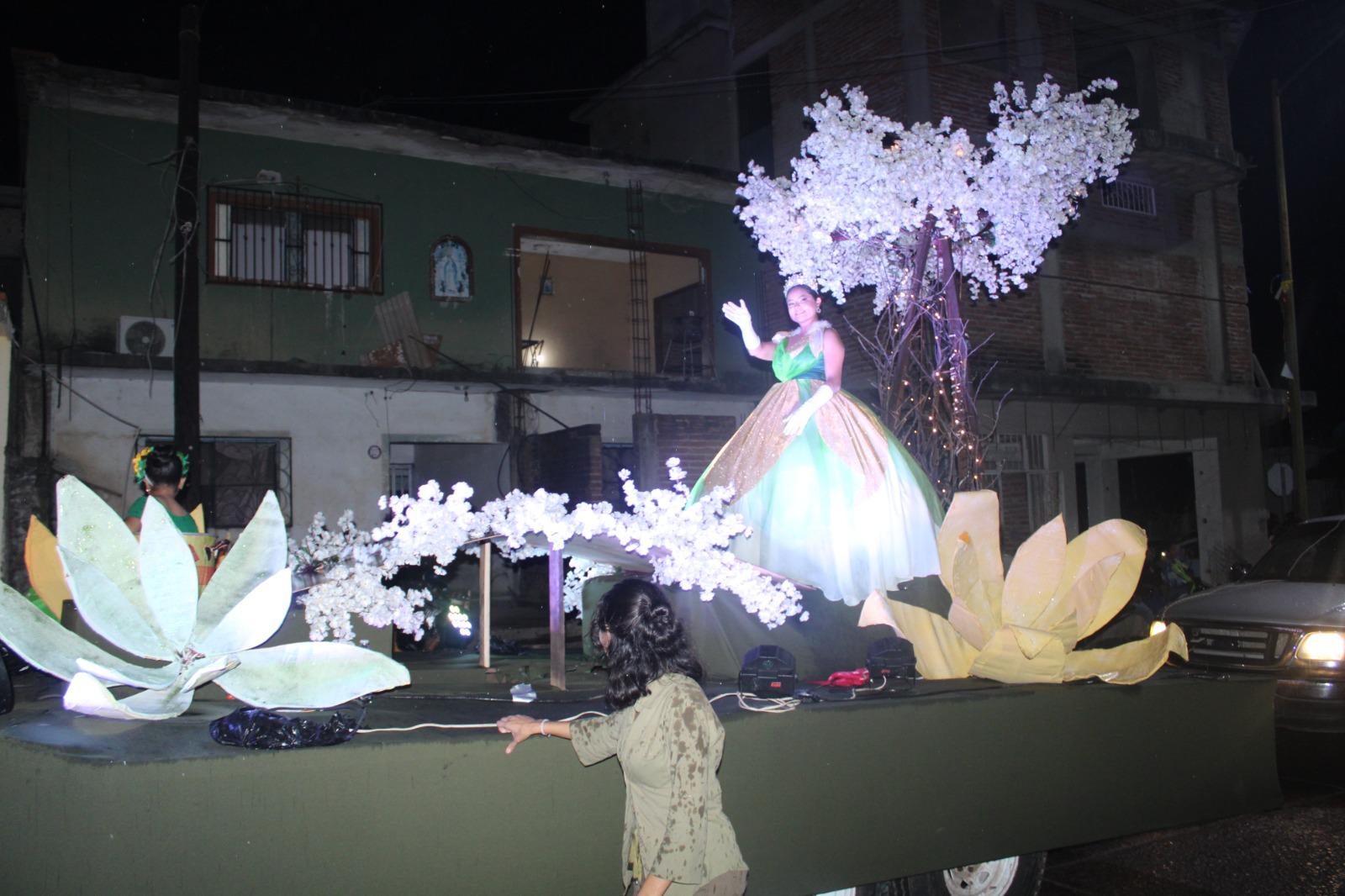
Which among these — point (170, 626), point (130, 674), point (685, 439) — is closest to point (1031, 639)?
point (170, 626)

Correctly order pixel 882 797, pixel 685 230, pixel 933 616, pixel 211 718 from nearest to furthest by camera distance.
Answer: pixel 211 718
pixel 882 797
pixel 933 616
pixel 685 230

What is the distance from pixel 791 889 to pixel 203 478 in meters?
9.94

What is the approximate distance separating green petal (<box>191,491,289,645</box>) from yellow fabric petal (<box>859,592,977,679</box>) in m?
2.49

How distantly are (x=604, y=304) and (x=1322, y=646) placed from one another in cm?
1258

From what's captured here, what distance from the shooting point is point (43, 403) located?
1101cm

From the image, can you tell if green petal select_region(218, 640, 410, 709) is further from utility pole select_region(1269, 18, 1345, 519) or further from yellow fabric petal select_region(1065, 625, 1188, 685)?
utility pole select_region(1269, 18, 1345, 519)

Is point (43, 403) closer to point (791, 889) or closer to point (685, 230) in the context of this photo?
point (685, 230)

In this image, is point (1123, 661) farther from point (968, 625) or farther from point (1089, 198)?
point (1089, 198)

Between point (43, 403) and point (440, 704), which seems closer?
point (440, 704)

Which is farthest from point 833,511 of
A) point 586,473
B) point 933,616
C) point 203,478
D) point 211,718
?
point 203,478

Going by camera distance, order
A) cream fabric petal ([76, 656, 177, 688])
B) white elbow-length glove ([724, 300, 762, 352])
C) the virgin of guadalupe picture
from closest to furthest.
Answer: cream fabric petal ([76, 656, 177, 688])
white elbow-length glove ([724, 300, 762, 352])
the virgin of guadalupe picture

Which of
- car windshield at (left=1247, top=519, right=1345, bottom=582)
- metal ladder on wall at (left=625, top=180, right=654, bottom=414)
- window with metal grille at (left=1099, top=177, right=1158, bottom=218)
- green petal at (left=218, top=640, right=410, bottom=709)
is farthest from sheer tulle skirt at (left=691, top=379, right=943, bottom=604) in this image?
window with metal grille at (left=1099, top=177, right=1158, bottom=218)

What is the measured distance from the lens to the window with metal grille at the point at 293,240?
12172 mm

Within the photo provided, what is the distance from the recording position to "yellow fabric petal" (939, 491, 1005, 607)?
441 cm
